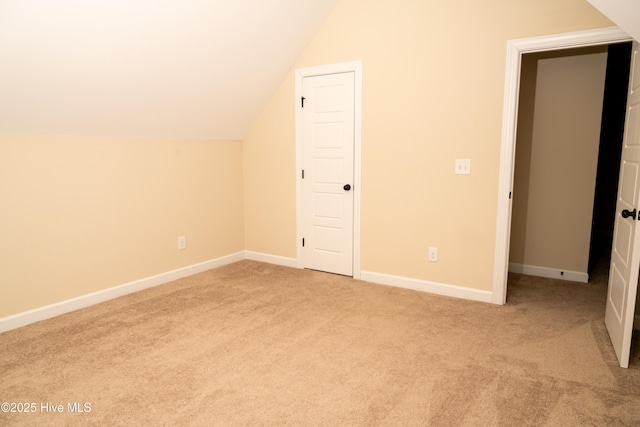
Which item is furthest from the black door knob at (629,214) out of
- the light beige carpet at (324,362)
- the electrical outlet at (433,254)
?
the electrical outlet at (433,254)

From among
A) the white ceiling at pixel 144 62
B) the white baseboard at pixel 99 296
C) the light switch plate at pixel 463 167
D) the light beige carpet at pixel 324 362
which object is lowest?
the light beige carpet at pixel 324 362

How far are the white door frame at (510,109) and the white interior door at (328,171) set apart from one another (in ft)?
4.54

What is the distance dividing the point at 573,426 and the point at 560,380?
1.42ft

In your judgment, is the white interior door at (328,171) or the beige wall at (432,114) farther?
the white interior door at (328,171)

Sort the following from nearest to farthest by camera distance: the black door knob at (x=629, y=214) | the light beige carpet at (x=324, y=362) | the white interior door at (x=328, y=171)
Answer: the light beige carpet at (x=324, y=362), the black door knob at (x=629, y=214), the white interior door at (x=328, y=171)

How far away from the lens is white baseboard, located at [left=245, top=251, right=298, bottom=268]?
184 inches

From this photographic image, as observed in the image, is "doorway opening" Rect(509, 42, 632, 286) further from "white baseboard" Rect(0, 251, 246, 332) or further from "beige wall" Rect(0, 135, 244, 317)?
"white baseboard" Rect(0, 251, 246, 332)

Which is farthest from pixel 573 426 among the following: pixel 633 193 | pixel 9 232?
pixel 9 232

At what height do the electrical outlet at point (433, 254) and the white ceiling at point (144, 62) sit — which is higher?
the white ceiling at point (144, 62)

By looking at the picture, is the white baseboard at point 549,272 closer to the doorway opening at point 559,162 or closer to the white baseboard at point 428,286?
the doorway opening at point 559,162

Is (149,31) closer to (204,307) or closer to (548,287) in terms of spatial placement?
(204,307)

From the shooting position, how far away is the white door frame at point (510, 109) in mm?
2947

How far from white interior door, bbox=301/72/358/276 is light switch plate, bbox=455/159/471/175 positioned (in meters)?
1.03

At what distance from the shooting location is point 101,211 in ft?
11.5
